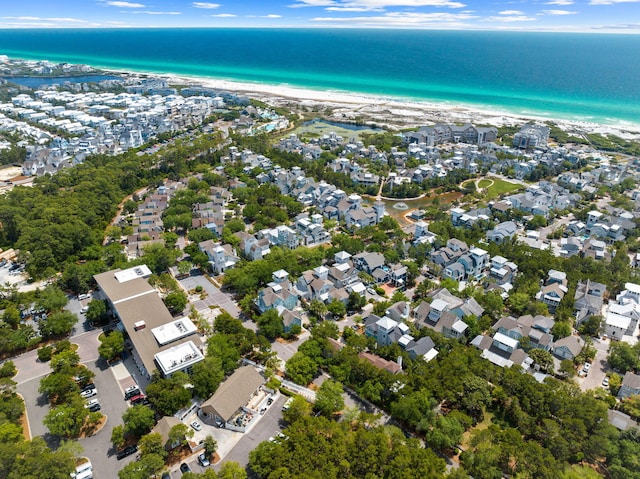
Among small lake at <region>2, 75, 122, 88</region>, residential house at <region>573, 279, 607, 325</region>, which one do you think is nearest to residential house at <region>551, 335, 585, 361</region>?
residential house at <region>573, 279, 607, 325</region>

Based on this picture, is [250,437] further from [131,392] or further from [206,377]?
[131,392]

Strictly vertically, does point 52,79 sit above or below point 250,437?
above

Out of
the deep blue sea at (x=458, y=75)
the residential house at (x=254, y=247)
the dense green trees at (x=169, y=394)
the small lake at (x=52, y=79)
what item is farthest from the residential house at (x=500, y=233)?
the small lake at (x=52, y=79)

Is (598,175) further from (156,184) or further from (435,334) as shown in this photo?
(156,184)

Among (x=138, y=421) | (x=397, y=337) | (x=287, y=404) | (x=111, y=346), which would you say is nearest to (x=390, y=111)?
(x=397, y=337)

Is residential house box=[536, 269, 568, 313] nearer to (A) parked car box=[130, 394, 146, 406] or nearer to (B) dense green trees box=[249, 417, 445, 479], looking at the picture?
(B) dense green trees box=[249, 417, 445, 479]

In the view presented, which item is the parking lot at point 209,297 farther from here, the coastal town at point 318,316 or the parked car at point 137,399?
the parked car at point 137,399
